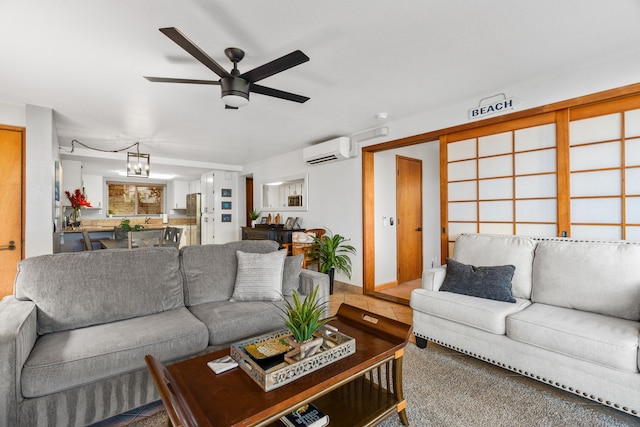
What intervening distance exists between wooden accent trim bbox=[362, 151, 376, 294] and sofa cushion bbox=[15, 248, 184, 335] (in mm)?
2636

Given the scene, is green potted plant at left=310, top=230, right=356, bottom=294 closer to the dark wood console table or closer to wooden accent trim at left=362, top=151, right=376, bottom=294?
wooden accent trim at left=362, top=151, right=376, bottom=294

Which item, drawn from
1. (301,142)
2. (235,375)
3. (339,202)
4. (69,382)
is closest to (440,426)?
(235,375)

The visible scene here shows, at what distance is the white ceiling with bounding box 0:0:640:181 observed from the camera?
1.77 metres

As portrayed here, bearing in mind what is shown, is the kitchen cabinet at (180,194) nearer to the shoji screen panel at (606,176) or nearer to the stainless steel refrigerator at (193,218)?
the stainless steel refrigerator at (193,218)

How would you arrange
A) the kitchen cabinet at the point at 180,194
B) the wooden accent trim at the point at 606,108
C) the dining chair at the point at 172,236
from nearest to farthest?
the wooden accent trim at the point at 606,108
the dining chair at the point at 172,236
the kitchen cabinet at the point at 180,194

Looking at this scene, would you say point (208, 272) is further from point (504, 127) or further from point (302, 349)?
point (504, 127)

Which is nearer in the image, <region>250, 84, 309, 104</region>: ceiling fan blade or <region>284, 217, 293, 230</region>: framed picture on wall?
<region>250, 84, 309, 104</region>: ceiling fan blade

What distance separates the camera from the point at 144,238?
4219mm

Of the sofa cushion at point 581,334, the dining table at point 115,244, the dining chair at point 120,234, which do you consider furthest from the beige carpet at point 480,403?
the dining chair at point 120,234

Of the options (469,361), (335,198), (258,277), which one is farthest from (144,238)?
(469,361)

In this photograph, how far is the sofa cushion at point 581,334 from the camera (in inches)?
63.6

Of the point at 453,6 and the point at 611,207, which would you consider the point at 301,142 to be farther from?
the point at 611,207

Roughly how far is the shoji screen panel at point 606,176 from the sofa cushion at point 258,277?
8.58 feet

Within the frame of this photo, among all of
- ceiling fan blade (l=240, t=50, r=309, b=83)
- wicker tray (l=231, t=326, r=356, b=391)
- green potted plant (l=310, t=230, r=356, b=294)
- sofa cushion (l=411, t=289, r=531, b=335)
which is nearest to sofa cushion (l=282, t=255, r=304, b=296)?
wicker tray (l=231, t=326, r=356, b=391)
